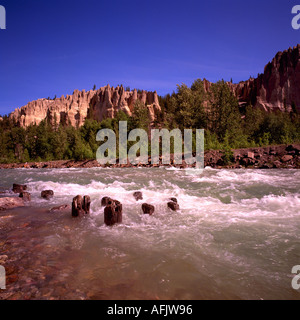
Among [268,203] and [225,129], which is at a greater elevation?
[225,129]

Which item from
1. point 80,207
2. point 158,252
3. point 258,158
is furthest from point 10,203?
point 258,158

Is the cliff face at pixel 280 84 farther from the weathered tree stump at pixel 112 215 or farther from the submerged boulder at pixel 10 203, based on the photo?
the submerged boulder at pixel 10 203

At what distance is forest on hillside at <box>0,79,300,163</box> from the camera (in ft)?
69.4

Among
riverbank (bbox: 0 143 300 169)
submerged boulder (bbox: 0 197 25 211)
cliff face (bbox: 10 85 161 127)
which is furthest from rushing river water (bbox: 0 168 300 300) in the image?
cliff face (bbox: 10 85 161 127)

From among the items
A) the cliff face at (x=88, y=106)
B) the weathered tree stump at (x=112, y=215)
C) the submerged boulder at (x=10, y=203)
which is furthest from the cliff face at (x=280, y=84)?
the submerged boulder at (x=10, y=203)

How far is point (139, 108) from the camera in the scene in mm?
34250

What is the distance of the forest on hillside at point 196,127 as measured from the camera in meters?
21.2

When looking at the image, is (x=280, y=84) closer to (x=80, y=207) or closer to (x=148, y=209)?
(x=148, y=209)

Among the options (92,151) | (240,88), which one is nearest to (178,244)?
(92,151)

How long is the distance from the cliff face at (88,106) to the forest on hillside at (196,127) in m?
39.8

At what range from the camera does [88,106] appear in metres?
93.2

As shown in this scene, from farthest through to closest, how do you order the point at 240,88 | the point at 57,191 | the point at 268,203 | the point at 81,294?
the point at 240,88, the point at 57,191, the point at 268,203, the point at 81,294

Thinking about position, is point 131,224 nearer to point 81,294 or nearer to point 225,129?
point 81,294

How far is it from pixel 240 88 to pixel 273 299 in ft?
343
